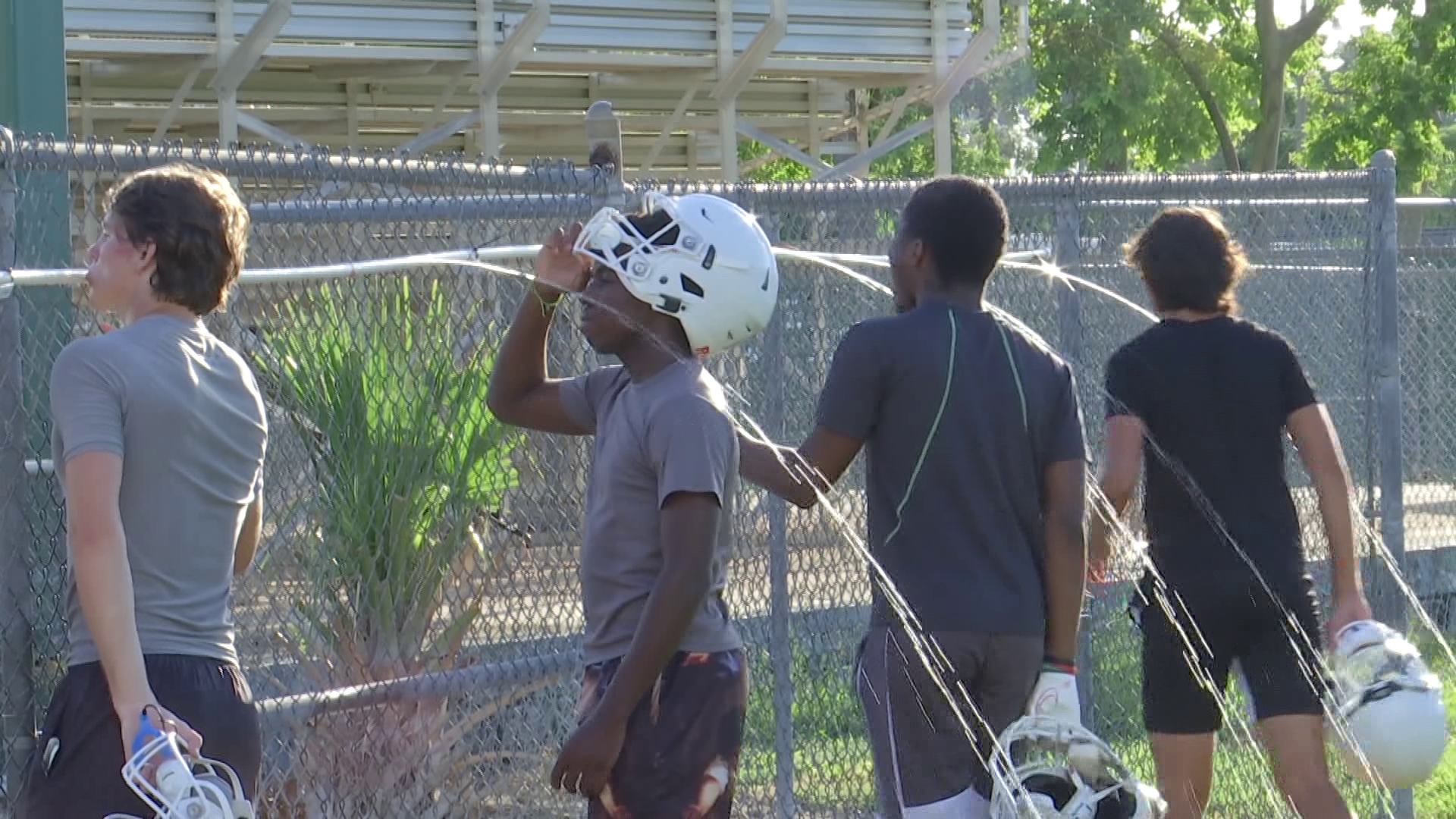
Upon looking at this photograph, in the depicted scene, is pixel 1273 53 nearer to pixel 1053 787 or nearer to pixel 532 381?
pixel 1053 787

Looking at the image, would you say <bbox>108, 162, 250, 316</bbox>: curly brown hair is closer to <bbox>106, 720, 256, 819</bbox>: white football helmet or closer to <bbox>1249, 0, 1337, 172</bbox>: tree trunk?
<bbox>106, 720, 256, 819</bbox>: white football helmet

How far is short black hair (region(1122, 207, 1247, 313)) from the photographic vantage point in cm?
492

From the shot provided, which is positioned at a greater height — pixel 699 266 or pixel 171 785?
pixel 699 266

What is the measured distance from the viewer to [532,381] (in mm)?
4012

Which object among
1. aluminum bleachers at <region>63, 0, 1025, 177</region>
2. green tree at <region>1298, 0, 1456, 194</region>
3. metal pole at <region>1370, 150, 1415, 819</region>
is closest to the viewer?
metal pole at <region>1370, 150, 1415, 819</region>

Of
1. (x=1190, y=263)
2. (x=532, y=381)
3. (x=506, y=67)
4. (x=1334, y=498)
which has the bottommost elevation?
(x=1334, y=498)

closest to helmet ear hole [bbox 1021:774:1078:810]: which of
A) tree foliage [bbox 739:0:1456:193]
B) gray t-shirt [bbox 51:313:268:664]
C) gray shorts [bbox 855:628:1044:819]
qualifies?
gray shorts [bbox 855:628:1044:819]

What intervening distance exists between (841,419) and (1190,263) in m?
1.35

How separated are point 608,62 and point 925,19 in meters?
3.33

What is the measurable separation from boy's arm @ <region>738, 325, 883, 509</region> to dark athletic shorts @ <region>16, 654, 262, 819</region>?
1.19 metres

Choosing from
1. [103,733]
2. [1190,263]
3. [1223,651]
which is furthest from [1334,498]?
[103,733]

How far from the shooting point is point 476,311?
4875 millimetres

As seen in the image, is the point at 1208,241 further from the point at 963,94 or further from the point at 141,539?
the point at 963,94

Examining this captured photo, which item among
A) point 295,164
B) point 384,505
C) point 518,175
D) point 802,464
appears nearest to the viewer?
point 802,464
